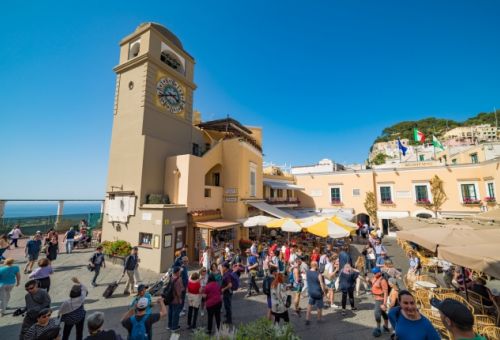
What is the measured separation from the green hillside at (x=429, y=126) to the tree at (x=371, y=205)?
2248 inches

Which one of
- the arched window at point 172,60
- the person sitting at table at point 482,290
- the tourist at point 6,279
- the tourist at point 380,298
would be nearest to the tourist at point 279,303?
the tourist at point 380,298

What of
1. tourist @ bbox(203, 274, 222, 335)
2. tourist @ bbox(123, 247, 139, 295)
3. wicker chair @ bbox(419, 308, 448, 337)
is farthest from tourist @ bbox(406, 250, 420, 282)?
tourist @ bbox(123, 247, 139, 295)

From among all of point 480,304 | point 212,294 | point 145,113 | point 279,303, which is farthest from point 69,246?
point 480,304

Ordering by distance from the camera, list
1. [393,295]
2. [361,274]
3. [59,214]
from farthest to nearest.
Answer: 1. [59,214]
2. [361,274]
3. [393,295]

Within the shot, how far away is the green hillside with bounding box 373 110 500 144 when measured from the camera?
64062 mm

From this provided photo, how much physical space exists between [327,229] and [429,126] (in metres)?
84.9

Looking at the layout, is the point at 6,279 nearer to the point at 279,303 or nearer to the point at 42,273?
the point at 42,273

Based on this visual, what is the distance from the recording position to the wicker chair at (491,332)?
14.8 ft

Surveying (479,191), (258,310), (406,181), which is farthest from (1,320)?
(479,191)

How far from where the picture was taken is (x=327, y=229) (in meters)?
10.2

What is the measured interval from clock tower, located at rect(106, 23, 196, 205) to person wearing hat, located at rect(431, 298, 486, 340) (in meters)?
12.1

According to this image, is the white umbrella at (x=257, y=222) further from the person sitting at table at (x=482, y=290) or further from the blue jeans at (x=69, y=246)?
the blue jeans at (x=69, y=246)

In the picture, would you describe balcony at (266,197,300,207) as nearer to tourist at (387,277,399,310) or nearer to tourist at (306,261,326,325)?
tourist at (306,261,326,325)

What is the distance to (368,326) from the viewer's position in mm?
5840
